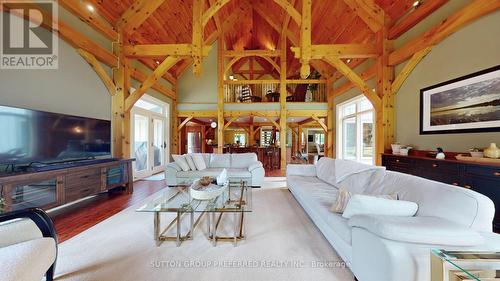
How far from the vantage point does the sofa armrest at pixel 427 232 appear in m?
1.19

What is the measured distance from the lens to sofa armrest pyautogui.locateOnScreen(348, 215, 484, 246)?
119 centimetres

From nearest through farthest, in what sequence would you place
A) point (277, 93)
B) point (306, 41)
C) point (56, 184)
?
point (56, 184) < point (306, 41) < point (277, 93)

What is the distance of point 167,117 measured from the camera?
7.55 meters

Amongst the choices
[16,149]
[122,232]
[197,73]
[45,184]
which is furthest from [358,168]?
[16,149]

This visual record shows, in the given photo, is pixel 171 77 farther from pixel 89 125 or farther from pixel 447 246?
pixel 447 246

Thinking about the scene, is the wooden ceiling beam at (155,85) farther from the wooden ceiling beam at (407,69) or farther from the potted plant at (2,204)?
the wooden ceiling beam at (407,69)

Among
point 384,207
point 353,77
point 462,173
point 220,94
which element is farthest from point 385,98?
point 220,94

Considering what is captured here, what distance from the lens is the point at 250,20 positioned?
8445 millimetres

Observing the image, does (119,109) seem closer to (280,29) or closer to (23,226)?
(23,226)

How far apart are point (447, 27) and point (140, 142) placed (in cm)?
737

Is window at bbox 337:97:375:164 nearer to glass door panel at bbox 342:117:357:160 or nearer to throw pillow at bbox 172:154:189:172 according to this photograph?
glass door panel at bbox 342:117:357:160

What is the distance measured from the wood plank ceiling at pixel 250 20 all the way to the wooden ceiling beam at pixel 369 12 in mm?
120

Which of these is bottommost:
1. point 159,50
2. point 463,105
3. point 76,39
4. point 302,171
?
point 302,171

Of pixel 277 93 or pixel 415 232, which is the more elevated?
pixel 277 93
